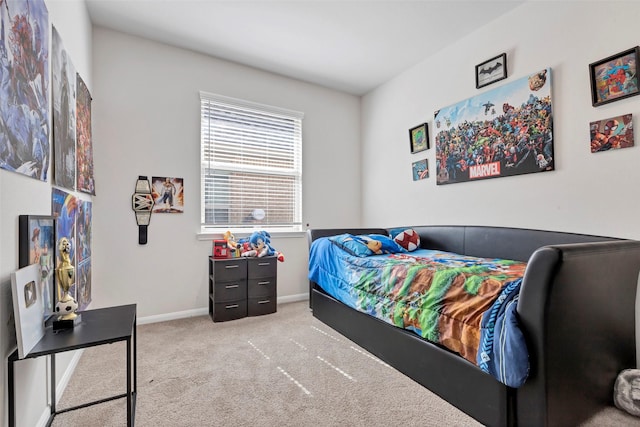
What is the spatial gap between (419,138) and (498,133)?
0.86 meters

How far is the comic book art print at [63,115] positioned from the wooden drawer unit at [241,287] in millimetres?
1377

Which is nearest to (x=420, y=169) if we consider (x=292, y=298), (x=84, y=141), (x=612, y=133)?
(x=612, y=133)

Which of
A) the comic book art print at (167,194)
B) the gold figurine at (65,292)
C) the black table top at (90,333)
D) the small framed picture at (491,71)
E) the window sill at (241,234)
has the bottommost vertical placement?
the black table top at (90,333)

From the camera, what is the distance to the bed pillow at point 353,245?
257cm

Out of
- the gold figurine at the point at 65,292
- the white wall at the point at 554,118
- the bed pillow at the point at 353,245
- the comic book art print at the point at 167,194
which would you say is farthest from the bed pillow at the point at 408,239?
the gold figurine at the point at 65,292

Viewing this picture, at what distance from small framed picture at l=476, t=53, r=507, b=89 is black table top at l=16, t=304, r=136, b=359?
3060 millimetres

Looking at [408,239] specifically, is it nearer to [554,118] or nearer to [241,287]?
[554,118]

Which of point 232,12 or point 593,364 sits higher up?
point 232,12

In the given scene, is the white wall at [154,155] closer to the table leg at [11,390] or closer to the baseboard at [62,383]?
the baseboard at [62,383]

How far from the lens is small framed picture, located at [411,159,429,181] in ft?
10.6

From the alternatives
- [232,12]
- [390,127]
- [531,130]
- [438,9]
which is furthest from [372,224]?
[232,12]

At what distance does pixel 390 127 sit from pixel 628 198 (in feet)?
7.67

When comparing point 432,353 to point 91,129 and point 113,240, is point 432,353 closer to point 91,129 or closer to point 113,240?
point 113,240

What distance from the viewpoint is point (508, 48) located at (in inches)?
98.2
